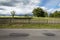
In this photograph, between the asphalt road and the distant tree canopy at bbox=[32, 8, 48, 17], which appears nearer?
the asphalt road

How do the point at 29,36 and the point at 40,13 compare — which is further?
the point at 40,13

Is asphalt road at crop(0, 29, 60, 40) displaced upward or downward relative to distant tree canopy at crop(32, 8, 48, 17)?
downward

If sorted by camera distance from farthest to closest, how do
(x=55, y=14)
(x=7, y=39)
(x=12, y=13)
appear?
(x=55, y=14) → (x=12, y=13) → (x=7, y=39)

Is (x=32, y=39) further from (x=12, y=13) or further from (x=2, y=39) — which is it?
(x=12, y=13)

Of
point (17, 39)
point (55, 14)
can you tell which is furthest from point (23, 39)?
point (55, 14)

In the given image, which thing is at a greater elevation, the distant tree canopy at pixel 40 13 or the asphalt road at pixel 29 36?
the distant tree canopy at pixel 40 13

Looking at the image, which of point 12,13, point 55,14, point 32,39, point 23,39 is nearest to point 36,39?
point 32,39

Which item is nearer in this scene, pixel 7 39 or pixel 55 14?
pixel 7 39

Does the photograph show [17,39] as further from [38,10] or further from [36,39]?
[38,10]

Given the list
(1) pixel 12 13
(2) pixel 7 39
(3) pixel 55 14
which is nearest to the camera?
(2) pixel 7 39

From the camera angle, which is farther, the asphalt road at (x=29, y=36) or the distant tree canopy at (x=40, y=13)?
the distant tree canopy at (x=40, y=13)

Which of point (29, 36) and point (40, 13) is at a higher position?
point (40, 13)

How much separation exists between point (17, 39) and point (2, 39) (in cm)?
101

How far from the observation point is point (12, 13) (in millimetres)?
34312
